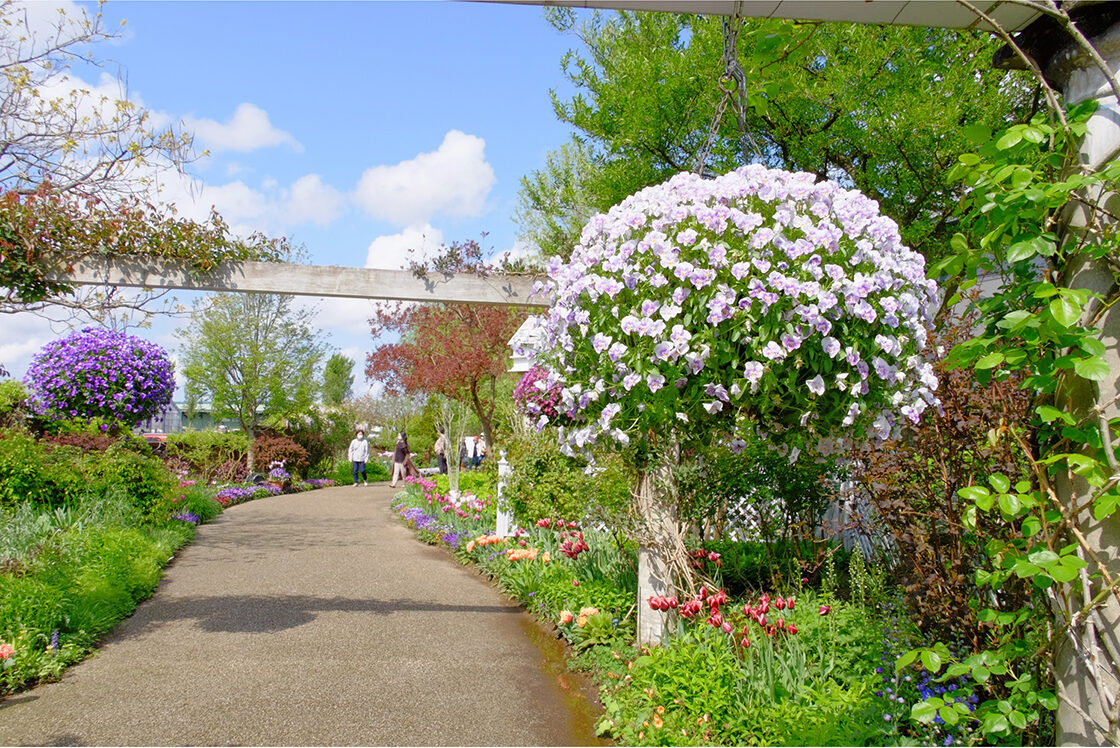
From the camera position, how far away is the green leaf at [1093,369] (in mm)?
1679

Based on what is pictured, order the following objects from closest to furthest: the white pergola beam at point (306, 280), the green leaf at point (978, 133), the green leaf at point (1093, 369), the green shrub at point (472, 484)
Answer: the green leaf at point (1093, 369) < the green leaf at point (978, 133) < the white pergola beam at point (306, 280) < the green shrub at point (472, 484)

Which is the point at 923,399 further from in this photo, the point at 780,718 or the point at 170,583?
the point at 170,583

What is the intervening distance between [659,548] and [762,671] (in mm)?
934

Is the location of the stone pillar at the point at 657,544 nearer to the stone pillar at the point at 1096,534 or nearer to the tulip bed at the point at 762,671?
the tulip bed at the point at 762,671

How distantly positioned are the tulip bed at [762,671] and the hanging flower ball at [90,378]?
25.5ft

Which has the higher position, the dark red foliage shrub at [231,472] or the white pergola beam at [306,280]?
the white pergola beam at [306,280]

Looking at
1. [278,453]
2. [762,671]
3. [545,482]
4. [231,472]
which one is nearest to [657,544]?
[762,671]

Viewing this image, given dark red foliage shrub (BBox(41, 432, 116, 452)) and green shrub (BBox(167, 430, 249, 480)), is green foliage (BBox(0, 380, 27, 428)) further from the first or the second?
green shrub (BBox(167, 430, 249, 480))

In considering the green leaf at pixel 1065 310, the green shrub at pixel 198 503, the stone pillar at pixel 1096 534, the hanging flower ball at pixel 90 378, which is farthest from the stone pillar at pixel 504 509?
the green leaf at pixel 1065 310

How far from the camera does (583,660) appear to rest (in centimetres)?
429

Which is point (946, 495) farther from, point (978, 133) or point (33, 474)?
point (33, 474)

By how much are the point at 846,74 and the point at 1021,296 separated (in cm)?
573

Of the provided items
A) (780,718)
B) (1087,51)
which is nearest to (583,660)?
(780,718)

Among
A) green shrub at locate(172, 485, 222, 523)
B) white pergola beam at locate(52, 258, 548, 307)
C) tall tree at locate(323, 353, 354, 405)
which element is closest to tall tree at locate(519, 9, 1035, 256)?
white pergola beam at locate(52, 258, 548, 307)
